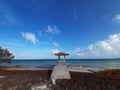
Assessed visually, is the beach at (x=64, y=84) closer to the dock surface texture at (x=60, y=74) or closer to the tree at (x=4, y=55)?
the dock surface texture at (x=60, y=74)

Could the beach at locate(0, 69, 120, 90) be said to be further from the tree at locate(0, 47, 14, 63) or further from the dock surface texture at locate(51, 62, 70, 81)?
the tree at locate(0, 47, 14, 63)

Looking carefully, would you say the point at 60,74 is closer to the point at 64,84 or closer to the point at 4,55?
the point at 64,84

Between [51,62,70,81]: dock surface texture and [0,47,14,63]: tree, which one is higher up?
[0,47,14,63]: tree

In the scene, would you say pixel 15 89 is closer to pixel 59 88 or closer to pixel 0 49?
pixel 59 88

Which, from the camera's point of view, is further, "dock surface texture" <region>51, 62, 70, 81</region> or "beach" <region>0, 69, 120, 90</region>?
"dock surface texture" <region>51, 62, 70, 81</region>

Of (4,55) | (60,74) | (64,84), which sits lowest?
(64,84)

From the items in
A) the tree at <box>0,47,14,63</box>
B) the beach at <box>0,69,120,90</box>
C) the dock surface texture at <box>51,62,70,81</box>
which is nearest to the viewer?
the beach at <box>0,69,120,90</box>

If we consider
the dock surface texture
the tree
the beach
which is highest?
the tree

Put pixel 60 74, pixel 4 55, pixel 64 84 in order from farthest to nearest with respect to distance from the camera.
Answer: pixel 4 55 → pixel 60 74 → pixel 64 84

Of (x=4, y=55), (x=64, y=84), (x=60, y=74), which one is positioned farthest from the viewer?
(x=4, y=55)

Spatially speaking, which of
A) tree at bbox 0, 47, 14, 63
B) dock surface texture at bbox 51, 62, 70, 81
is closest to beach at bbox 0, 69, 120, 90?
dock surface texture at bbox 51, 62, 70, 81

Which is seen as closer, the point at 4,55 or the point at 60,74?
the point at 60,74

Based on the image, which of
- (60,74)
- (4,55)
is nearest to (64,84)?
(60,74)

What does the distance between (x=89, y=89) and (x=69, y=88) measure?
121cm
